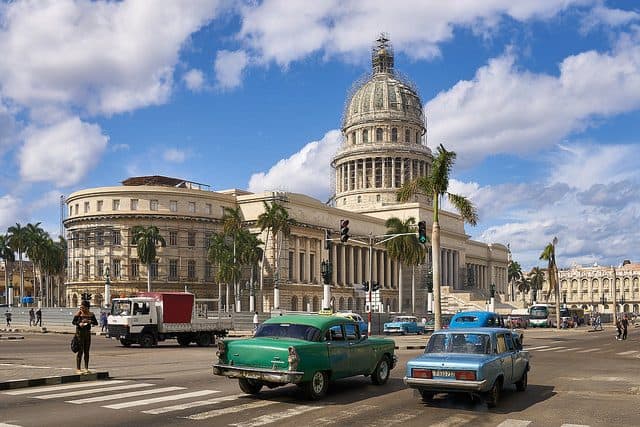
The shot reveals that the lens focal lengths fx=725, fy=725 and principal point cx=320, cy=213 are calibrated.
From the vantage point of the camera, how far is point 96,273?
90.9m

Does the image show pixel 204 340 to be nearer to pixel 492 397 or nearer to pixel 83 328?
pixel 83 328

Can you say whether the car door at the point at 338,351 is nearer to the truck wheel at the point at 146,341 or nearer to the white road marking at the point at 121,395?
the white road marking at the point at 121,395

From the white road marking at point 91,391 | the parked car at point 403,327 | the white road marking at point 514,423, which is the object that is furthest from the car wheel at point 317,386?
the parked car at point 403,327

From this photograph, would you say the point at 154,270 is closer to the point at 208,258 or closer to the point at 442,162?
the point at 208,258

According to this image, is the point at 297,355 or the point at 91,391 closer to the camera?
the point at 297,355

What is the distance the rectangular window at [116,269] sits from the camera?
3531 inches

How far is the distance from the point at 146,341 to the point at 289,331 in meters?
22.4

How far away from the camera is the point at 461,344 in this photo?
50.8 ft

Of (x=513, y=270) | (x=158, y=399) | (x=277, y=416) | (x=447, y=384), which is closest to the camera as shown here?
(x=277, y=416)

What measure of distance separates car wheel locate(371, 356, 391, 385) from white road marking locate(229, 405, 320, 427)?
3995 mm

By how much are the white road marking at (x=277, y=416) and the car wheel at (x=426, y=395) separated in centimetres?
233

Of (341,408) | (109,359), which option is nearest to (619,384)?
(341,408)

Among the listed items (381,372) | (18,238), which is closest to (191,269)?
(18,238)

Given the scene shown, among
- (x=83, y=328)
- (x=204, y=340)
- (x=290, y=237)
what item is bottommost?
(x=204, y=340)
